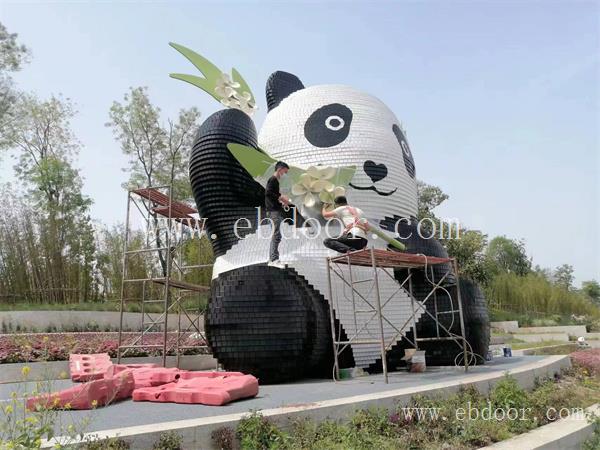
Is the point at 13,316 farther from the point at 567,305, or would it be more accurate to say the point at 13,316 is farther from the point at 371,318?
the point at 567,305

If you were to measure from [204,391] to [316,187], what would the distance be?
13.6 feet

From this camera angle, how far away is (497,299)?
110 feet

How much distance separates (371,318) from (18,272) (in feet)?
43.7

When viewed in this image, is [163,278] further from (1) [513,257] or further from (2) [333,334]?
(1) [513,257]

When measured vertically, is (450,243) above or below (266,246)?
above

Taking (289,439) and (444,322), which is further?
(444,322)

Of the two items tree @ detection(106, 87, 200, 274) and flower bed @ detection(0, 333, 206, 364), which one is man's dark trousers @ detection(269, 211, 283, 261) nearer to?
flower bed @ detection(0, 333, 206, 364)

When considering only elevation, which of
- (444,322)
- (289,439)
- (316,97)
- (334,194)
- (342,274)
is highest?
(316,97)

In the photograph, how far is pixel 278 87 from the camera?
1191 centimetres

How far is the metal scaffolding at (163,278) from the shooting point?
11211 millimetres

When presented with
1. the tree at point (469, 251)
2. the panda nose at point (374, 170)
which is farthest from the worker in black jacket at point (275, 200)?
the tree at point (469, 251)

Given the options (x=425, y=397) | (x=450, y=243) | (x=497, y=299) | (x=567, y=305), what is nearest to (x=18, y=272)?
(x=425, y=397)

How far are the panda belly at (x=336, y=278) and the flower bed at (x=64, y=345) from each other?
4367mm

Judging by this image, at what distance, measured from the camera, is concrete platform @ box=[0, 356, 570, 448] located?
468cm
